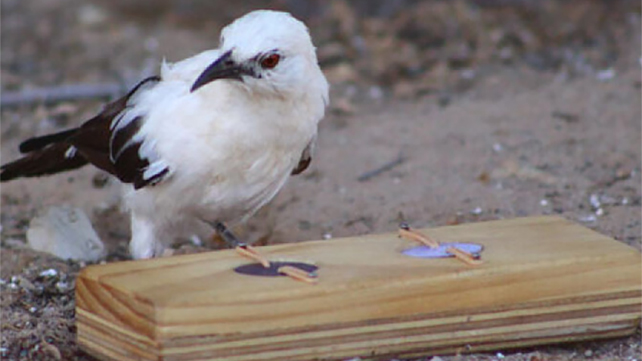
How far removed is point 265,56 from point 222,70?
154 mm

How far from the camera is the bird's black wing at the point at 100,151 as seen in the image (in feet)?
15.2

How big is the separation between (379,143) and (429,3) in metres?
2.49

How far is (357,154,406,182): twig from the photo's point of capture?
6363 mm

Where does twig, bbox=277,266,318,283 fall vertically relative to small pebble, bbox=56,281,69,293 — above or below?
above

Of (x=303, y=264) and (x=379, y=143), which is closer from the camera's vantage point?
(x=303, y=264)

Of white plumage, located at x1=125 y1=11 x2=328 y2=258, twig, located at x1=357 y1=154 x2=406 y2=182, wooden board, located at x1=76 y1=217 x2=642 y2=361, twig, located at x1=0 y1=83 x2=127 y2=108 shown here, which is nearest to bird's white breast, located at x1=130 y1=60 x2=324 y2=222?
white plumage, located at x1=125 y1=11 x2=328 y2=258

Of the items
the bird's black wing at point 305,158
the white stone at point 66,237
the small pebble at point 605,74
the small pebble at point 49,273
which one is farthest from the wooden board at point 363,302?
the small pebble at point 605,74

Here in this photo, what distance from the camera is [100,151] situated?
496 cm

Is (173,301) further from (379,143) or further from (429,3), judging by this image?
(429,3)

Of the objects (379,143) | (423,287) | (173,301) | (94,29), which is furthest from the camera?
(94,29)

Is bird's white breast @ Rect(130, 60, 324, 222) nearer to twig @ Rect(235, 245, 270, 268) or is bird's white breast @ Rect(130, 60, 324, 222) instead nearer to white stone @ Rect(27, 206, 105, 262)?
twig @ Rect(235, 245, 270, 268)

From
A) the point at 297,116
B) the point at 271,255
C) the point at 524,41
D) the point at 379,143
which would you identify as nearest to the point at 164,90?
the point at 297,116

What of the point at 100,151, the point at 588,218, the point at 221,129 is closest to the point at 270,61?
the point at 221,129

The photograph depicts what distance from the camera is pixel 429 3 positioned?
29.6 feet
